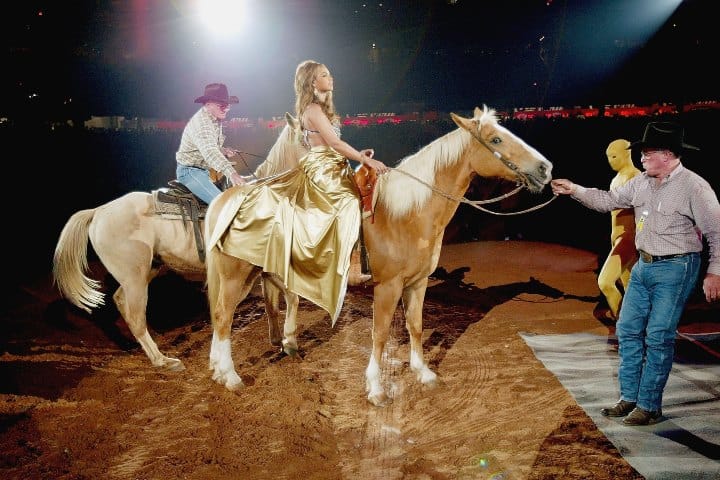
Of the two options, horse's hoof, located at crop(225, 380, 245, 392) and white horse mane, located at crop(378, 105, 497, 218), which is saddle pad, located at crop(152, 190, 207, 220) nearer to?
horse's hoof, located at crop(225, 380, 245, 392)

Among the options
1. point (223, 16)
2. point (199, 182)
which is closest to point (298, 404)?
point (199, 182)

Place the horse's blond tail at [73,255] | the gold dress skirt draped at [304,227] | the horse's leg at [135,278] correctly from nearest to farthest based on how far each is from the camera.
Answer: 1. the gold dress skirt draped at [304,227]
2. the horse's leg at [135,278]
3. the horse's blond tail at [73,255]

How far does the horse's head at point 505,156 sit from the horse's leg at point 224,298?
248 cm

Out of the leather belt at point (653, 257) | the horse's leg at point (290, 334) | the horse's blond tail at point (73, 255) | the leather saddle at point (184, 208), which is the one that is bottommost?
the horse's leg at point (290, 334)

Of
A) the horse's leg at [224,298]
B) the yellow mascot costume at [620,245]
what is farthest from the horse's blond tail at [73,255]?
the yellow mascot costume at [620,245]

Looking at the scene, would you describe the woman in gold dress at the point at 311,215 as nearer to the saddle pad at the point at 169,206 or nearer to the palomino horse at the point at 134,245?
the palomino horse at the point at 134,245

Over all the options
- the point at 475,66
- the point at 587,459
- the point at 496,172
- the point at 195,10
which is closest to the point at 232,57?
the point at 195,10

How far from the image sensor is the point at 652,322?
3348 millimetres

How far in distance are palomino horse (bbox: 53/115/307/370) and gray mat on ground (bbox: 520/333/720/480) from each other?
149 inches

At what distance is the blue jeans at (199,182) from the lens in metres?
5.23

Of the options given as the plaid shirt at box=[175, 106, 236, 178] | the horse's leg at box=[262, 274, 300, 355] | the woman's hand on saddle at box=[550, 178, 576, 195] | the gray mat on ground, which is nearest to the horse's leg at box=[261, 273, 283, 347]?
the horse's leg at box=[262, 274, 300, 355]

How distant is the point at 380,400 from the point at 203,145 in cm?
322

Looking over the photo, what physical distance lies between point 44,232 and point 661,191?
14136 mm

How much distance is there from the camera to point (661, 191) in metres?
3.28
